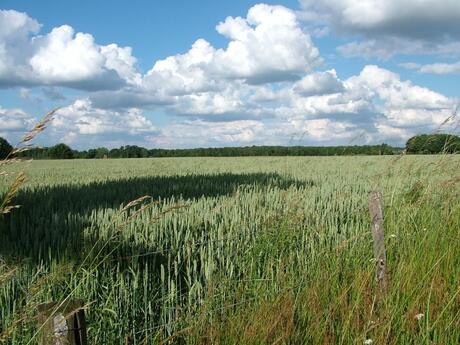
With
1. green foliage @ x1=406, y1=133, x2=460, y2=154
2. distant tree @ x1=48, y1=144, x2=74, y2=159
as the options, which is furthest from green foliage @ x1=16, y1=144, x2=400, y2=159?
green foliage @ x1=406, y1=133, x2=460, y2=154

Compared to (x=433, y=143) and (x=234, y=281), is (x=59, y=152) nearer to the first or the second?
(x=433, y=143)

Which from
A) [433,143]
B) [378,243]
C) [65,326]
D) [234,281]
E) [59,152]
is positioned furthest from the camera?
[59,152]

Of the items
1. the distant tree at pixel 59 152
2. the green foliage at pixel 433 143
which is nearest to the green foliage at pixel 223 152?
the distant tree at pixel 59 152

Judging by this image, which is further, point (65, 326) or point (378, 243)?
point (378, 243)

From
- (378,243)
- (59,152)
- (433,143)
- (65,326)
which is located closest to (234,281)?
(378,243)

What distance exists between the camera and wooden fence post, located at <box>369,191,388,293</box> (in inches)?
139

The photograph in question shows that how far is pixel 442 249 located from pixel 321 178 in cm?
1026

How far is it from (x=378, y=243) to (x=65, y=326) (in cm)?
260

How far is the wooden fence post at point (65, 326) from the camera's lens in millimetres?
1866

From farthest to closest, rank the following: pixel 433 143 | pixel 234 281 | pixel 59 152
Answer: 1. pixel 59 152
2. pixel 433 143
3. pixel 234 281

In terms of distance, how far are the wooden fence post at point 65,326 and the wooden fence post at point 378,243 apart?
2216 millimetres

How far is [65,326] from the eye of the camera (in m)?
1.87

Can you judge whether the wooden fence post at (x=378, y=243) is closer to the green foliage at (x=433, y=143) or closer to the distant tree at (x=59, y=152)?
the green foliage at (x=433, y=143)

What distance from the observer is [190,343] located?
2.90 m
